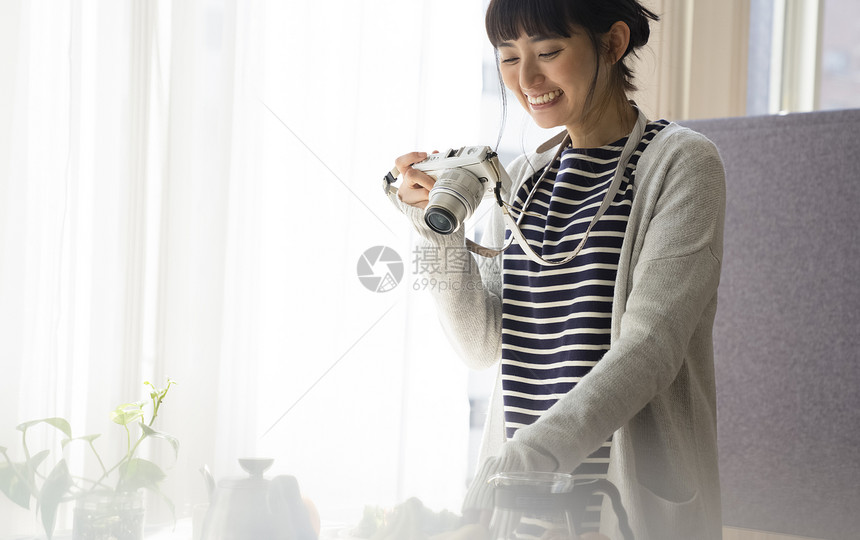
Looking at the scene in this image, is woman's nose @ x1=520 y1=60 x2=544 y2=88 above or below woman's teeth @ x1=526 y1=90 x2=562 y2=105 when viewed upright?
above

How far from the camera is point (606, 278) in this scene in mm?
774

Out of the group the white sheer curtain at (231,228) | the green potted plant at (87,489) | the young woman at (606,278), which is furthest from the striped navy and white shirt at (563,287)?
the green potted plant at (87,489)

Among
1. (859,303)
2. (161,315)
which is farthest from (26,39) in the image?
(859,303)

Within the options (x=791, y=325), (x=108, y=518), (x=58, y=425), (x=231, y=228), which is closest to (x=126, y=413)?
(x=58, y=425)

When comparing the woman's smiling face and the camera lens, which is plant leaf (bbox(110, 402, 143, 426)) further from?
the woman's smiling face

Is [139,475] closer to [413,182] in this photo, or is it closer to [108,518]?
[108,518]

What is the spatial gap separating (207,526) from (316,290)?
1.86 ft

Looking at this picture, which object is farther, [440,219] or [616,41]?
[616,41]

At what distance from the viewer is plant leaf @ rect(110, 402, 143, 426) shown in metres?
0.69

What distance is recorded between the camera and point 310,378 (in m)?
1.03

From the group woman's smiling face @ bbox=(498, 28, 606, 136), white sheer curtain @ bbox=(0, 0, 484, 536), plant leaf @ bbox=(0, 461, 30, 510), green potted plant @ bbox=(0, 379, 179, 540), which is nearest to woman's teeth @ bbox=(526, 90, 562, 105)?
woman's smiling face @ bbox=(498, 28, 606, 136)

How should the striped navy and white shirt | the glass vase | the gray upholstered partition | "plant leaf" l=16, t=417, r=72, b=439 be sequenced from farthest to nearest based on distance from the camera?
the gray upholstered partition < the striped navy and white shirt < "plant leaf" l=16, t=417, r=72, b=439 < the glass vase

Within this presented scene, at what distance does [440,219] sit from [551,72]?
23 centimetres

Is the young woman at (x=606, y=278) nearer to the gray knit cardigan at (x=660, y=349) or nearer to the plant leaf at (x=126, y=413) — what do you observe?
the gray knit cardigan at (x=660, y=349)
